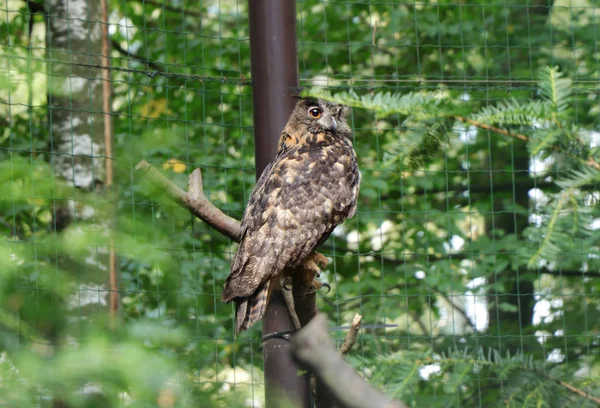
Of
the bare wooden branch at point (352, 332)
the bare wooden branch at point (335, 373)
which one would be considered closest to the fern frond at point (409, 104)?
the bare wooden branch at point (335, 373)

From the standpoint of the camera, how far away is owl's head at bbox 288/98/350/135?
2781mm

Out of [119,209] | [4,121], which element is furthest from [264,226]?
[119,209]

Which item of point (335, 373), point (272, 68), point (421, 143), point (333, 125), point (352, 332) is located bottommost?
point (352, 332)

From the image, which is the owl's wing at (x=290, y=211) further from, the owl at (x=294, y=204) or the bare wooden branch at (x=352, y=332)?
the bare wooden branch at (x=352, y=332)

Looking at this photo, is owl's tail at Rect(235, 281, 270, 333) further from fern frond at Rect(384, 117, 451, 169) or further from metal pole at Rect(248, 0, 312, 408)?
fern frond at Rect(384, 117, 451, 169)

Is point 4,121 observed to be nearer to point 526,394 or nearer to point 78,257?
point 526,394

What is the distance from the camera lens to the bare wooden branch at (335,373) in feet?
2.24

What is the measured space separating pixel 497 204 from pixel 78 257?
161 inches

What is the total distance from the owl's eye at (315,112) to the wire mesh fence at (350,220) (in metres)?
0.22

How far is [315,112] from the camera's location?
285 cm

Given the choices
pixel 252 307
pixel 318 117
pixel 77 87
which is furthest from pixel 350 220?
pixel 252 307

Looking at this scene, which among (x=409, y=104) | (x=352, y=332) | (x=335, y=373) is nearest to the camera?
(x=335, y=373)

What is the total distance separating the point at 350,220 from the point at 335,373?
12.3 feet

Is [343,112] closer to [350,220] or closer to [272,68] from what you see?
[272,68]
